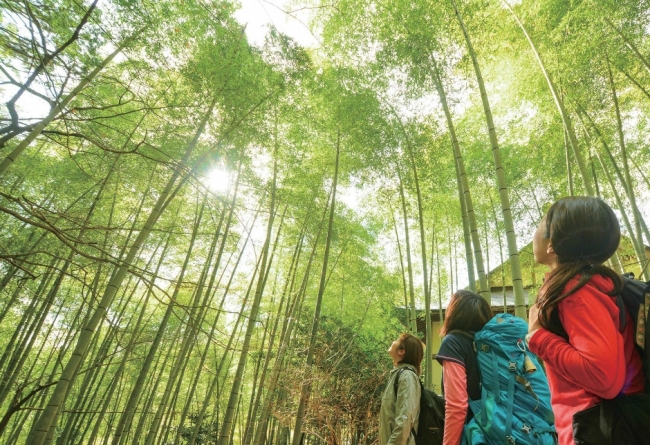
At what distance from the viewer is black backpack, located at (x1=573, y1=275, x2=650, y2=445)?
651 millimetres

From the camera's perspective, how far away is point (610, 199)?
579cm

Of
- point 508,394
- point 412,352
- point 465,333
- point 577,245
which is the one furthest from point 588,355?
point 412,352

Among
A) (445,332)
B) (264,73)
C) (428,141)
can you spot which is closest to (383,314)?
(428,141)

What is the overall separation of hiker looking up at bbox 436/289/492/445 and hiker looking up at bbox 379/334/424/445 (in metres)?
0.38

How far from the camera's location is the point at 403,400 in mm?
1628

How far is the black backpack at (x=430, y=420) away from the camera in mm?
1591

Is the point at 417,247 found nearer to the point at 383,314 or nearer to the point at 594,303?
the point at 383,314

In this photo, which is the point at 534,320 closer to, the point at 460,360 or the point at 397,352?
the point at 460,360

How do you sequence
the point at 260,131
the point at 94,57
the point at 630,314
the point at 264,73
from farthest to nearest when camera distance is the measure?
the point at 260,131, the point at 264,73, the point at 94,57, the point at 630,314

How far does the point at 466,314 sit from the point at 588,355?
72 centimetres

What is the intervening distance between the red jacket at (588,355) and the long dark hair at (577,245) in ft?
0.07

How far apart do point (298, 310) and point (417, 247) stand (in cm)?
351

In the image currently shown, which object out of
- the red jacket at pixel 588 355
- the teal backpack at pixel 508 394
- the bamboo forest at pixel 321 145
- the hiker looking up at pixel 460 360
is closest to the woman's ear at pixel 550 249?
the red jacket at pixel 588 355

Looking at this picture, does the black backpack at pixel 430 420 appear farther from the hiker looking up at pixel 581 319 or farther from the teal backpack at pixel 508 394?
the hiker looking up at pixel 581 319
